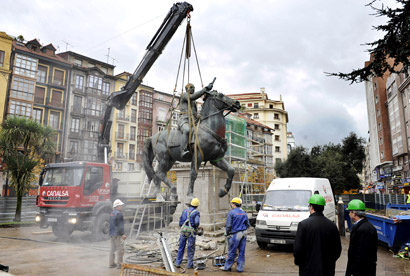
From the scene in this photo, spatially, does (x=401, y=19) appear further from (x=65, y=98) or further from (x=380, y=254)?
(x=65, y=98)

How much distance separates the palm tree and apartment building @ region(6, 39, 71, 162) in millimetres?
13432

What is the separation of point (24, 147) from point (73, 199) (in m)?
10.9

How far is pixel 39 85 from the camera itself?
122ft

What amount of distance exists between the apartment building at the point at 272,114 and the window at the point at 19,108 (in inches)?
1831

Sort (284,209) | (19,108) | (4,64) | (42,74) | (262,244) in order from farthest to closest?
1. (42,74)
2. (19,108)
3. (4,64)
4. (284,209)
5. (262,244)

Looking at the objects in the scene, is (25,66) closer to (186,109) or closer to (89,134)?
(89,134)

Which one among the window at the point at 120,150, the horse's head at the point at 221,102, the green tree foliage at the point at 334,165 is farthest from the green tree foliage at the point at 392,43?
the window at the point at 120,150

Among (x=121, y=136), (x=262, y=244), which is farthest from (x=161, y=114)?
(x=262, y=244)

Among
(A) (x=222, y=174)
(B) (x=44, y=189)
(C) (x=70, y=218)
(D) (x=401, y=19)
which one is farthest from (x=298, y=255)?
(B) (x=44, y=189)

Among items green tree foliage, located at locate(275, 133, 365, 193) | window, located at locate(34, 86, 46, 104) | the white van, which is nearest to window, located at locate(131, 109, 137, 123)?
window, located at locate(34, 86, 46, 104)

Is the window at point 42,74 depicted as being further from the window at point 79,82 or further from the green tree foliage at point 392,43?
the green tree foliage at point 392,43

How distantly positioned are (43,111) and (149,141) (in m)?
34.5

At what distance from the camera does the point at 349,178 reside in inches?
1624

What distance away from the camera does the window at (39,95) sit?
36.8 metres
